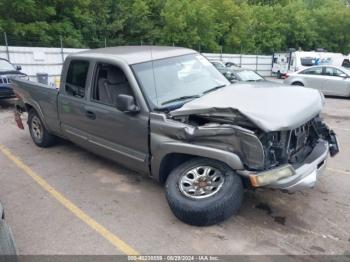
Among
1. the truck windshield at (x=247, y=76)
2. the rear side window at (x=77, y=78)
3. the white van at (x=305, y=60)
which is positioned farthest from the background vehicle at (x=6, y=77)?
the white van at (x=305, y=60)

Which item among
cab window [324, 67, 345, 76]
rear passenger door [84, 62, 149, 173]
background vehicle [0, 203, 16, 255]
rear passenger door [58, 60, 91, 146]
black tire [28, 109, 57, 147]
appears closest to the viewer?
background vehicle [0, 203, 16, 255]

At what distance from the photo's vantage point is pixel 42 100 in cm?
631

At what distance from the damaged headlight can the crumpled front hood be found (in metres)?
0.42

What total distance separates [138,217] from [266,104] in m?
1.94

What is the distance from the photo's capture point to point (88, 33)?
24.1 meters

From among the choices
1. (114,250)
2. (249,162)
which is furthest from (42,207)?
(249,162)

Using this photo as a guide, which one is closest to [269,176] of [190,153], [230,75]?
[190,153]

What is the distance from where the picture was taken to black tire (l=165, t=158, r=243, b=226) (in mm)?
3701

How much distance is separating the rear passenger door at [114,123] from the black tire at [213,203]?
0.84 meters

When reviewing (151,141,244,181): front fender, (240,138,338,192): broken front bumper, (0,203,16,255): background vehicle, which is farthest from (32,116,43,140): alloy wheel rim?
(240,138,338,192): broken front bumper

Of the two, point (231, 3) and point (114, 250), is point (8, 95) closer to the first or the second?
point (114, 250)

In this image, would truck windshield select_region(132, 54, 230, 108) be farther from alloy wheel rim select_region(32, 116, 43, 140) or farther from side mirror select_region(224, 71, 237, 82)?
side mirror select_region(224, 71, 237, 82)

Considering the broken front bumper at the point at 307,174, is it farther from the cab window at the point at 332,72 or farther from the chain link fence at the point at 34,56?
the cab window at the point at 332,72

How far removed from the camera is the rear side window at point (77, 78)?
5.31m
